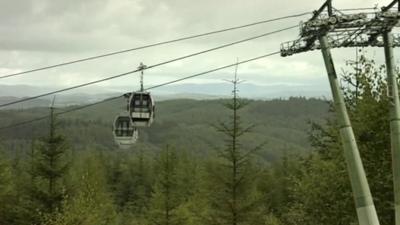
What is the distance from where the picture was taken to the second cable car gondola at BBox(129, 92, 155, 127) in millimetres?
22016

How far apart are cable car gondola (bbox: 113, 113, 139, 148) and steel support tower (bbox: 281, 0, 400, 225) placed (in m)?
8.85

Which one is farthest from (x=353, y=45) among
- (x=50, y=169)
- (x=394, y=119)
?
(x=50, y=169)

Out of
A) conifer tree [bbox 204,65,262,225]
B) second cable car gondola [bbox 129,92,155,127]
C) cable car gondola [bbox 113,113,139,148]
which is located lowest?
conifer tree [bbox 204,65,262,225]

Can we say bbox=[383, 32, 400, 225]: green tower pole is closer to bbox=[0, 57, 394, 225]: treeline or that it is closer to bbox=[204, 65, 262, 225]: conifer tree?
bbox=[0, 57, 394, 225]: treeline

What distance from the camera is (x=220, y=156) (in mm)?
30422

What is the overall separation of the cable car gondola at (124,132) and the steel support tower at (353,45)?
8.85 meters

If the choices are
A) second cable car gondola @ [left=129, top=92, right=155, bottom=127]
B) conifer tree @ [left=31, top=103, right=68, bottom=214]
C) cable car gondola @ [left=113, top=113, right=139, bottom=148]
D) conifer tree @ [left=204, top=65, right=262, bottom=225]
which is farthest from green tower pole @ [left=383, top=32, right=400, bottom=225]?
conifer tree @ [left=31, top=103, right=68, bottom=214]

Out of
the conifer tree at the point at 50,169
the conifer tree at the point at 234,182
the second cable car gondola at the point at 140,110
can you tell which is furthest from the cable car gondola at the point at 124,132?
the conifer tree at the point at 50,169

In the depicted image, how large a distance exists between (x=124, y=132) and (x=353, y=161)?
36.6 ft

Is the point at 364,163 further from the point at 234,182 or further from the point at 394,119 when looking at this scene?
the point at 234,182

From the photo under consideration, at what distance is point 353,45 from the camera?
18422mm

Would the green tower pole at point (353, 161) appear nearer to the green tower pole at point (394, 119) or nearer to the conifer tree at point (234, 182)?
the green tower pole at point (394, 119)

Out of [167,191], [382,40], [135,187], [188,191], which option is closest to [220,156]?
[382,40]

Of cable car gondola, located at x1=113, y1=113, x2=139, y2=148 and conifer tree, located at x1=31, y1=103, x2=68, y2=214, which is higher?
cable car gondola, located at x1=113, y1=113, x2=139, y2=148
